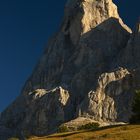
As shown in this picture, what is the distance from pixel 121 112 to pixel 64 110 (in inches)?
960

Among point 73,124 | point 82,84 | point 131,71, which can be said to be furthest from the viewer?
point 82,84

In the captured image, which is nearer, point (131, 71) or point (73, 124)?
point (73, 124)

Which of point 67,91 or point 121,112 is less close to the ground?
point 67,91

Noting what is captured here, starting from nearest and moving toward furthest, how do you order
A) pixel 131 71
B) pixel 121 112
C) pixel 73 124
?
pixel 73 124, pixel 121 112, pixel 131 71

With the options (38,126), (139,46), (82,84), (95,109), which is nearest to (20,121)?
(38,126)

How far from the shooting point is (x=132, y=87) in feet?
573

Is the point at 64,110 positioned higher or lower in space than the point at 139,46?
lower

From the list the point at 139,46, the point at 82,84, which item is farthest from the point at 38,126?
the point at 139,46

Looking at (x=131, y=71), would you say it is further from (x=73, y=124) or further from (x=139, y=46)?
(x=73, y=124)

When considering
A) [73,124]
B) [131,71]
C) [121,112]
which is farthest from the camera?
[131,71]

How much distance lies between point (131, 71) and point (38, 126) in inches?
1612

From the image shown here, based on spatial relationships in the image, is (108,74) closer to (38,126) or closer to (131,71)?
(131,71)

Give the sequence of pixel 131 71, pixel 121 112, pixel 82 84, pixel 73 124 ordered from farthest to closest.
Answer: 1. pixel 82 84
2. pixel 131 71
3. pixel 121 112
4. pixel 73 124

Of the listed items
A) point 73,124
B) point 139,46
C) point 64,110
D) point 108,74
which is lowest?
point 73,124
